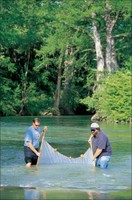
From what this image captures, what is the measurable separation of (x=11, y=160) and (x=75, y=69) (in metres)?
49.1

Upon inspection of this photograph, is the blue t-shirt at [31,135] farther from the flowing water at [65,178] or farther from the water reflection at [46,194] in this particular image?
the water reflection at [46,194]

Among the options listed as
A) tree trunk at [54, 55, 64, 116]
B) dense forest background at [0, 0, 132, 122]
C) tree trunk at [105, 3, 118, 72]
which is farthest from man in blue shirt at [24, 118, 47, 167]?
tree trunk at [54, 55, 64, 116]

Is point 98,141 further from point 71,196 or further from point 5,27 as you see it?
point 5,27

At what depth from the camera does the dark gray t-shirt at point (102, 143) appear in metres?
22.4

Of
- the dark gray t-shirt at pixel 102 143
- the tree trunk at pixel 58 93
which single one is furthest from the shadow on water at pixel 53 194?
the tree trunk at pixel 58 93

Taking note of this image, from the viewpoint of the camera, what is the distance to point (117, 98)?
2184 inches

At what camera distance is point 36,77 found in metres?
75.9

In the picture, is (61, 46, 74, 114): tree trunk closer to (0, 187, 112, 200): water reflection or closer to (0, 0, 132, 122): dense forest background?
(0, 0, 132, 122): dense forest background

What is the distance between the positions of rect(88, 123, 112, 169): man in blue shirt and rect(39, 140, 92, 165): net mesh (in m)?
0.83

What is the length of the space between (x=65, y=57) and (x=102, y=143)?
49.6 metres

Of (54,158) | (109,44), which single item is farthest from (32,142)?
(109,44)

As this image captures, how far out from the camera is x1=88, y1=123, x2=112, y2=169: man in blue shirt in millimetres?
22453

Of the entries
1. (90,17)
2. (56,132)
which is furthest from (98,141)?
(90,17)

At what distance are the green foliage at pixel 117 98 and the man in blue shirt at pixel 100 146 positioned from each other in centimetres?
3118
